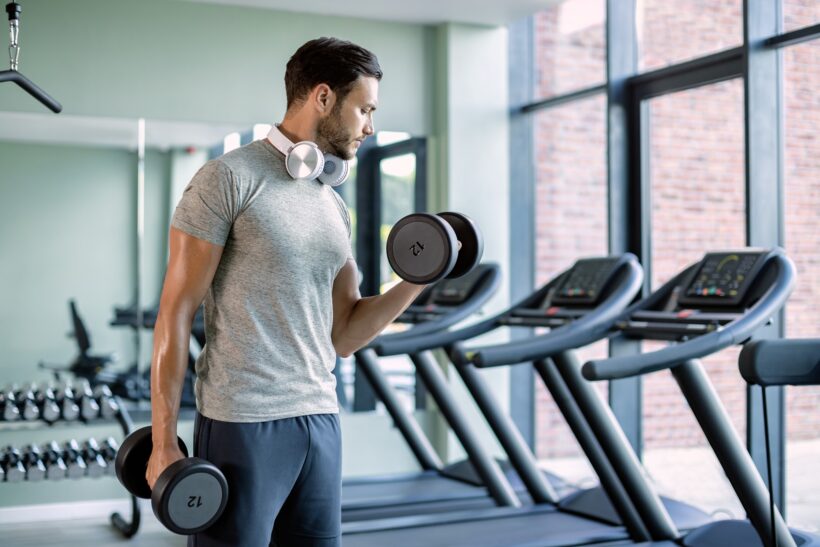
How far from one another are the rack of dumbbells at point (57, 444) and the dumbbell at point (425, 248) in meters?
3.04

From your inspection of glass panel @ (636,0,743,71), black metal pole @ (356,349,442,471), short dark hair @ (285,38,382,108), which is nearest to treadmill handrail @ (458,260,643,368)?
black metal pole @ (356,349,442,471)

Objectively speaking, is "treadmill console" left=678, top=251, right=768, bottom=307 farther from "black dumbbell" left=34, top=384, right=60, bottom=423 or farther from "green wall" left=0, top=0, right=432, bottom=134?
"black dumbbell" left=34, top=384, right=60, bottom=423

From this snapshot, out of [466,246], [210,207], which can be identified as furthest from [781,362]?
[210,207]

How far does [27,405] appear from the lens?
457 centimetres

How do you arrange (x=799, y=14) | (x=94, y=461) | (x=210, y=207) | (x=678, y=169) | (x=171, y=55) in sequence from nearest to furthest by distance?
1. (x=210, y=207)
2. (x=799, y=14)
3. (x=94, y=461)
4. (x=678, y=169)
5. (x=171, y=55)

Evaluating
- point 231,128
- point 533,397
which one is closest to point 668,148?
point 533,397

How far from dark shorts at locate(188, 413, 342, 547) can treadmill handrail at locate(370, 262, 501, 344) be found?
2.39 meters

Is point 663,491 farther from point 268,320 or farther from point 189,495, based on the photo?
point 189,495

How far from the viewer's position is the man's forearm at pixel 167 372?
1.84 metres

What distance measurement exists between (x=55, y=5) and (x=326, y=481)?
406 centimetres

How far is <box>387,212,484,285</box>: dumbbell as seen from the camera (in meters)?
1.92

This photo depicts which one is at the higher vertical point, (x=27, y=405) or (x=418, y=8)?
(x=418, y=8)

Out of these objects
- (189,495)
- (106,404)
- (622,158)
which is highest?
(622,158)

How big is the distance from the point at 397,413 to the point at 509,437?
0.86 metres
